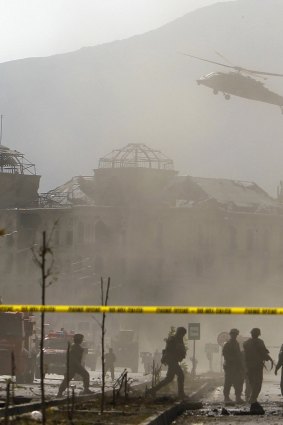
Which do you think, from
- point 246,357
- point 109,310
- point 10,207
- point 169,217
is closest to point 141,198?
point 169,217

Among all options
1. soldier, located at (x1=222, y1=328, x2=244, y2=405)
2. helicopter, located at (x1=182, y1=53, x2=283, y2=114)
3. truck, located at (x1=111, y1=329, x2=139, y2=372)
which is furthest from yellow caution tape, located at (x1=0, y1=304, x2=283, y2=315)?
helicopter, located at (x1=182, y1=53, x2=283, y2=114)

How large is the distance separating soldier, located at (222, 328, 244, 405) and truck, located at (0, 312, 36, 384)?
826 cm

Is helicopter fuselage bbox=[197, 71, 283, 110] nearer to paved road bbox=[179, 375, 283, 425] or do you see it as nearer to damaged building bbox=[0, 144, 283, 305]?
damaged building bbox=[0, 144, 283, 305]

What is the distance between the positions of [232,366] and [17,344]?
30.8ft

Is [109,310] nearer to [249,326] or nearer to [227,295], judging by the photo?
[249,326]

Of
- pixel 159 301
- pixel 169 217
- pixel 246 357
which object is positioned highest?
pixel 169 217

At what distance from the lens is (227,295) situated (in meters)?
144

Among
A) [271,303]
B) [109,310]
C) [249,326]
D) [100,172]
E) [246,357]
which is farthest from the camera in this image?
[100,172]

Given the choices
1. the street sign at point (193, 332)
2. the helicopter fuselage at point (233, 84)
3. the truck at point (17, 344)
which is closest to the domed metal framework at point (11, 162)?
the helicopter fuselage at point (233, 84)

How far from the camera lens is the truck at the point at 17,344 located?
3641 cm

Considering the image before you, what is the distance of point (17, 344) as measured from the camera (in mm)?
37031

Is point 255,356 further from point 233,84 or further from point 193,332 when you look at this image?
point 233,84

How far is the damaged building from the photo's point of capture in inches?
5630

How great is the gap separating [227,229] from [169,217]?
24.4 ft
